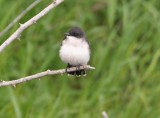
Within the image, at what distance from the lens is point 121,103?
6.21 meters

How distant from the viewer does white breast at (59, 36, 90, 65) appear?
4.23 metres

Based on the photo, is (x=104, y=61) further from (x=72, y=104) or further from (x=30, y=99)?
(x=30, y=99)

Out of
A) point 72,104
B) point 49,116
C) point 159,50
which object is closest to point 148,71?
point 159,50

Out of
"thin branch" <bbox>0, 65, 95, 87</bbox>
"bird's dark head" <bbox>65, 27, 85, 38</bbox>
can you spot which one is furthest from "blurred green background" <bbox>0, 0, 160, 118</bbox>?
"thin branch" <bbox>0, 65, 95, 87</bbox>

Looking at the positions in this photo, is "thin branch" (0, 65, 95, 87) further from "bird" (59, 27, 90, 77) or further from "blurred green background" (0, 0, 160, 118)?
"blurred green background" (0, 0, 160, 118)

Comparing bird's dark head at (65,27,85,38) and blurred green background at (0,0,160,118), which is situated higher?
blurred green background at (0,0,160,118)

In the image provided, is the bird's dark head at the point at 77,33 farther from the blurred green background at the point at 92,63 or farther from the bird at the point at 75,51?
the blurred green background at the point at 92,63

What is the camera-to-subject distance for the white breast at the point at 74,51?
423 centimetres

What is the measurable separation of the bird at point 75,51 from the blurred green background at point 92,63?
1030mm

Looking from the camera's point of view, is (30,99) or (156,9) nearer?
(30,99)

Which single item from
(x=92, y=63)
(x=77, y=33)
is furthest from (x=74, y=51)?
(x=92, y=63)

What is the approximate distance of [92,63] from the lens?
661cm

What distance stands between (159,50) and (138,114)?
832mm

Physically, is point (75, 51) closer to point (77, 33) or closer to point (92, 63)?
point (77, 33)
